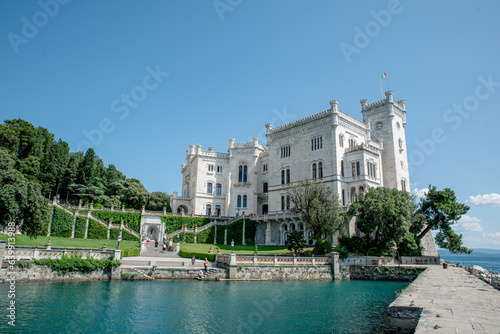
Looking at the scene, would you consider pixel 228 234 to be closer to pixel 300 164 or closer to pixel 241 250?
pixel 241 250

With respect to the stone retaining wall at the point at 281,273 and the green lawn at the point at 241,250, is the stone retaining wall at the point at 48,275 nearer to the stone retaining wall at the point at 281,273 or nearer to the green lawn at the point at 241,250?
the stone retaining wall at the point at 281,273

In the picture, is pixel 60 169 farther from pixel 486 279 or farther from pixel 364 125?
pixel 486 279

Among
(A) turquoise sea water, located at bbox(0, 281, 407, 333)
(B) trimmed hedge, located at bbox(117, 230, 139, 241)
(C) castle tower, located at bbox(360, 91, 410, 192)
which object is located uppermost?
(C) castle tower, located at bbox(360, 91, 410, 192)

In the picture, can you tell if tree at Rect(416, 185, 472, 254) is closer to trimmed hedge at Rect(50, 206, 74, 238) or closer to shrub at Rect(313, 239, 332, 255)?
shrub at Rect(313, 239, 332, 255)

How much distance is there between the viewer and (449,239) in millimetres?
35812

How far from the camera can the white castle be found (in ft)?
135

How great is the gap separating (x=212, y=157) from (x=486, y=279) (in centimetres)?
4155

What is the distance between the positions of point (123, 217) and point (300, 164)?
23235 millimetres

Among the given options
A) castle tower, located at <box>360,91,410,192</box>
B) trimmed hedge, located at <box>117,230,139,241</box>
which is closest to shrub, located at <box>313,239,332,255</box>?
castle tower, located at <box>360,91,410,192</box>

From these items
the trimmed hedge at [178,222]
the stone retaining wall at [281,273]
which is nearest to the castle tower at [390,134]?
the stone retaining wall at [281,273]

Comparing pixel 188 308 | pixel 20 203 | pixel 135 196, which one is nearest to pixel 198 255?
pixel 20 203

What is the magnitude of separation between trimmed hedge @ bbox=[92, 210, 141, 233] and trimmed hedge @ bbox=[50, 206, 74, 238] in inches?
119

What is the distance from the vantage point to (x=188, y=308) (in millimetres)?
15555

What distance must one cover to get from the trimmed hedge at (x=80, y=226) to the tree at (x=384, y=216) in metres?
28.7
